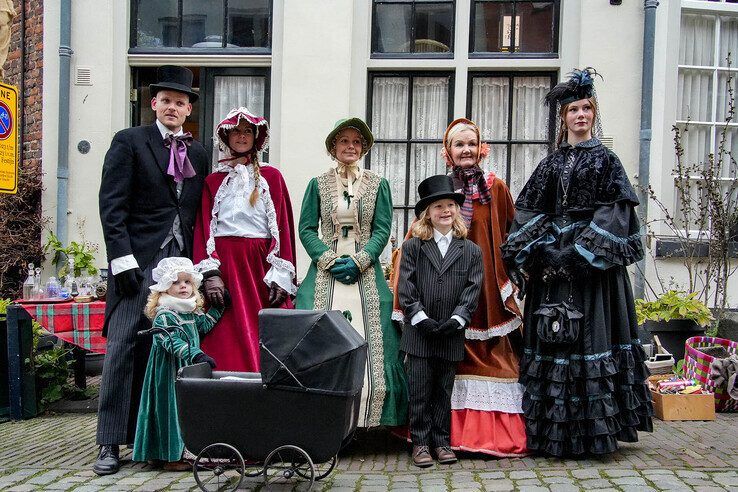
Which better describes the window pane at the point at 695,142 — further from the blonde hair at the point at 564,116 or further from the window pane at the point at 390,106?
the blonde hair at the point at 564,116

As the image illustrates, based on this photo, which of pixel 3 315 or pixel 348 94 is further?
pixel 348 94

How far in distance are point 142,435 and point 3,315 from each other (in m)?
2.42

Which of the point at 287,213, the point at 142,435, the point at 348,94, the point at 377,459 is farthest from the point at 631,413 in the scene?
the point at 348,94

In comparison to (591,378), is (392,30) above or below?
above

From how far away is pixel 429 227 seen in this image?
415 centimetres

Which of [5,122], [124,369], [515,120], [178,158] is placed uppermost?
[515,120]

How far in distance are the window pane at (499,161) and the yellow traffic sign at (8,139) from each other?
14.5ft

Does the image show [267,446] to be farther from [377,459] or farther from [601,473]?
[601,473]

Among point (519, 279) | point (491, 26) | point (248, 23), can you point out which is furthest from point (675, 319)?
point (248, 23)

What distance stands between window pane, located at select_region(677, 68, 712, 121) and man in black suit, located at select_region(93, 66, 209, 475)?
5023 millimetres

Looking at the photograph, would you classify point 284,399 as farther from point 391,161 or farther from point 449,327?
point 391,161

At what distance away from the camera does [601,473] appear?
3.74 m

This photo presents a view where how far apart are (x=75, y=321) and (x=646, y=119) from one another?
5.32 m

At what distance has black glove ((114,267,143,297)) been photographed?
157 inches
